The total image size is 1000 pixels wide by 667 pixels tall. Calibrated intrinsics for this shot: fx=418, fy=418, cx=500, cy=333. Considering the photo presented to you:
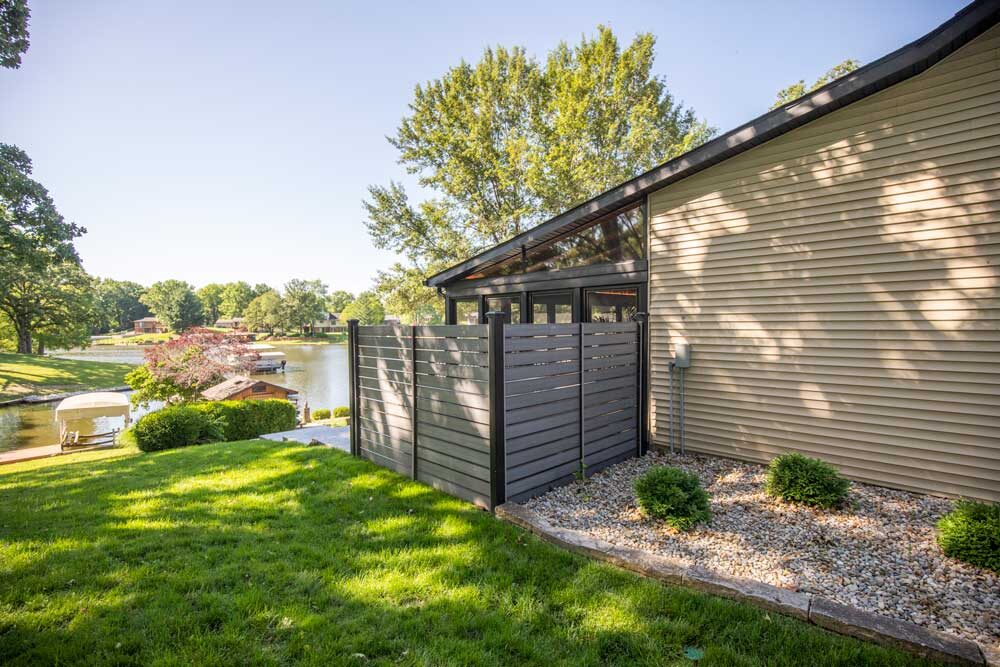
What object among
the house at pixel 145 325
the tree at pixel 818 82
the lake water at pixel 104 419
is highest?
the tree at pixel 818 82

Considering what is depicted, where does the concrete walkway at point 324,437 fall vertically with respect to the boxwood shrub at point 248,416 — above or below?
above

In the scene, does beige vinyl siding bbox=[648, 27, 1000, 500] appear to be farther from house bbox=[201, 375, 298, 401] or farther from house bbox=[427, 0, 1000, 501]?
house bbox=[201, 375, 298, 401]

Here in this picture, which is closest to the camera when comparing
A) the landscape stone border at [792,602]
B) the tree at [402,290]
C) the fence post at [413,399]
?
the landscape stone border at [792,602]

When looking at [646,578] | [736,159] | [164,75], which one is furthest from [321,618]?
[164,75]

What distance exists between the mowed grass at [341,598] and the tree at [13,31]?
9.08 metres

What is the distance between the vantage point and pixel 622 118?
17125 mm

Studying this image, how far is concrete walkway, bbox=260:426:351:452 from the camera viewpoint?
6043mm

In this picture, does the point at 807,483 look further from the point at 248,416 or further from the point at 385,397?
the point at 248,416

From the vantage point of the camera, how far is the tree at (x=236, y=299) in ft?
243

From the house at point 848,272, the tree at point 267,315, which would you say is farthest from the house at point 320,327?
the house at point 848,272

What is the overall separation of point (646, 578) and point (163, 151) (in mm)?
17135

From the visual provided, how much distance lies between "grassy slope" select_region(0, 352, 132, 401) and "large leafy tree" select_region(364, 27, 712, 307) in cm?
2154

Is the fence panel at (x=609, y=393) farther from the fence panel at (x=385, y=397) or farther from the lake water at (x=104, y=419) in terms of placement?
the lake water at (x=104, y=419)

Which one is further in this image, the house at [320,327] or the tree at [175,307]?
the house at [320,327]
